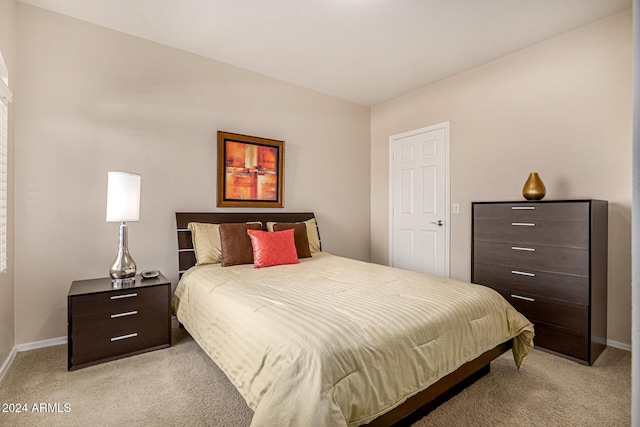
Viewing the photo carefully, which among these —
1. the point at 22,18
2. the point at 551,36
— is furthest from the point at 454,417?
the point at 22,18

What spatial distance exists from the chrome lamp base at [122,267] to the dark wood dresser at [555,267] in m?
3.10

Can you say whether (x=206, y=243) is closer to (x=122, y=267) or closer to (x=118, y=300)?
(x=122, y=267)

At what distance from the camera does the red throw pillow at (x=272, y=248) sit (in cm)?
285

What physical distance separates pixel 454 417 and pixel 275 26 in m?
3.11

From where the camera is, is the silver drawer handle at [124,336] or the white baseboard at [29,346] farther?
the silver drawer handle at [124,336]

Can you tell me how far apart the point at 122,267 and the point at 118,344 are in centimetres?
57

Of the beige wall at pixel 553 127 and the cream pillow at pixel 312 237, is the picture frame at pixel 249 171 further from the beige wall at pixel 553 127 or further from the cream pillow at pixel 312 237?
the beige wall at pixel 553 127

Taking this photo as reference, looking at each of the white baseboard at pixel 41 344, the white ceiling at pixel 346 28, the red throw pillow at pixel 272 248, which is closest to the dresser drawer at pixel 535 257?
the red throw pillow at pixel 272 248

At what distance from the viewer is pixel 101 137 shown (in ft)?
8.84

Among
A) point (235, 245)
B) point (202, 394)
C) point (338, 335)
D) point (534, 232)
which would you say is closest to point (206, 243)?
point (235, 245)

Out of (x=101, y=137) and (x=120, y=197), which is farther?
(x=101, y=137)

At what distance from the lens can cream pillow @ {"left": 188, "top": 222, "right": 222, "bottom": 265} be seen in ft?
9.47

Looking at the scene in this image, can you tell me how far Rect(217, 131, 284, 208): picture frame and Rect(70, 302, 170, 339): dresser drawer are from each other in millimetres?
1258

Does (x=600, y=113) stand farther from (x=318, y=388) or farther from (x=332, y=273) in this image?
Answer: (x=318, y=388)
